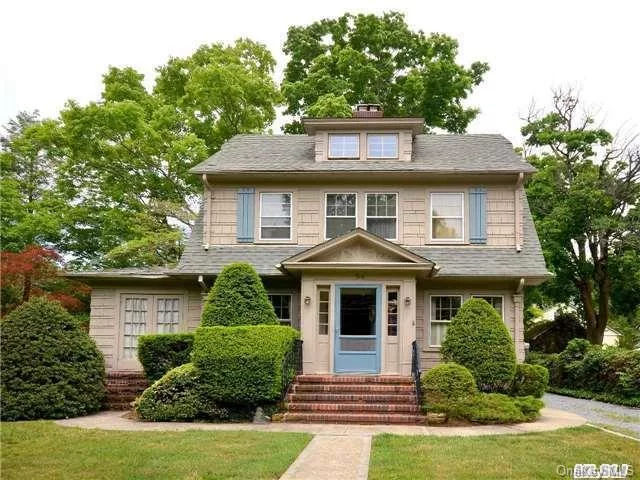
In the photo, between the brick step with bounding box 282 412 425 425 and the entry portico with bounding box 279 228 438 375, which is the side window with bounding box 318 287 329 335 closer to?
the entry portico with bounding box 279 228 438 375

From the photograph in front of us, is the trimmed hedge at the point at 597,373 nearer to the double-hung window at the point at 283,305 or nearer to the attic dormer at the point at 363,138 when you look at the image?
the attic dormer at the point at 363,138

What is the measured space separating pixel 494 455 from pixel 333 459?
228 cm

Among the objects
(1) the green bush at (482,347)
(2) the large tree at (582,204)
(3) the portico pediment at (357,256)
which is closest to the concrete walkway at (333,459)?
(1) the green bush at (482,347)

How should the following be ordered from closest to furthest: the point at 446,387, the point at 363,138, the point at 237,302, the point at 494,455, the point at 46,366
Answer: the point at 494,455
the point at 446,387
the point at 46,366
the point at 237,302
the point at 363,138

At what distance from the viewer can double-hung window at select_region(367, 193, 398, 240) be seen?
1792 cm

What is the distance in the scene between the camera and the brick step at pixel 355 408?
13.8 m

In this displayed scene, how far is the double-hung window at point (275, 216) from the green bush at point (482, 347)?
546 centimetres

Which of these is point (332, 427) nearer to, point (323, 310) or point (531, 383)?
point (323, 310)

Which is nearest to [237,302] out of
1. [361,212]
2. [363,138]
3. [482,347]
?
[361,212]

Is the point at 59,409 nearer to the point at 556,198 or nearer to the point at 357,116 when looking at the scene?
the point at 357,116

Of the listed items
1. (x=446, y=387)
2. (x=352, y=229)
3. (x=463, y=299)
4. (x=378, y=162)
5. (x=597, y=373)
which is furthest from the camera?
(x=597, y=373)

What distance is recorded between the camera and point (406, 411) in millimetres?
13766

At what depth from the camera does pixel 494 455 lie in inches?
371

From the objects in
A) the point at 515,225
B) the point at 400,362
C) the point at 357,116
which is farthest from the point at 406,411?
the point at 357,116
